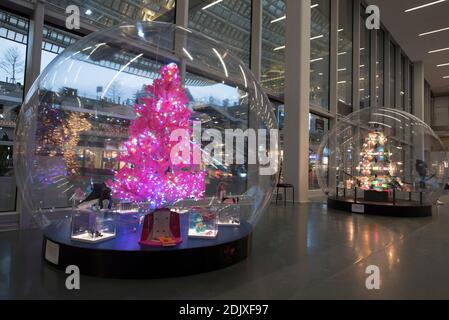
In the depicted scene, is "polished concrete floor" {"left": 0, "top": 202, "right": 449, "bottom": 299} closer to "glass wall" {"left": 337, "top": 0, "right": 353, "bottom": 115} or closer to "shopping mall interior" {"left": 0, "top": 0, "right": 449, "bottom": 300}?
"shopping mall interior" {"left": 0, "top": 0, "right": 449, "bottom": 300}

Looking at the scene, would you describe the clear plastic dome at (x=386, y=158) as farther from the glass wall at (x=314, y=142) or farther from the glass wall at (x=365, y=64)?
Result: the glass wall at (x=365, y=64)

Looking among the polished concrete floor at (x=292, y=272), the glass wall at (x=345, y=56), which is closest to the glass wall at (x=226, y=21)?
the glass wall at (x=345, y=56)

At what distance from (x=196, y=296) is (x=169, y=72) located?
243 centimetres

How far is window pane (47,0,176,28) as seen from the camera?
19.0 ft

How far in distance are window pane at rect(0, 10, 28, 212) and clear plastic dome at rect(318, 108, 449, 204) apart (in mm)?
8118

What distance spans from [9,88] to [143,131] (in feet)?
9.75

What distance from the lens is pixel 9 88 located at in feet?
16.2

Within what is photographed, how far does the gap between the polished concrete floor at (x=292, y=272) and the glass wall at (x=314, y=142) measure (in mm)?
6162

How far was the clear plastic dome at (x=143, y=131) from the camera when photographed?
3535mm

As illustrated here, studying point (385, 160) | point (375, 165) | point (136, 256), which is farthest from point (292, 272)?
point (385, 160)

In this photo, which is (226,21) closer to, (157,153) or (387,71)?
(157,153)

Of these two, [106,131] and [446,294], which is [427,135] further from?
[106,131]

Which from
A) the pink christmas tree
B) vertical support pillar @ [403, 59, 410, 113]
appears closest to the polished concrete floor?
the pink christmas tree

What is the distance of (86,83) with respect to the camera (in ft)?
13.2
